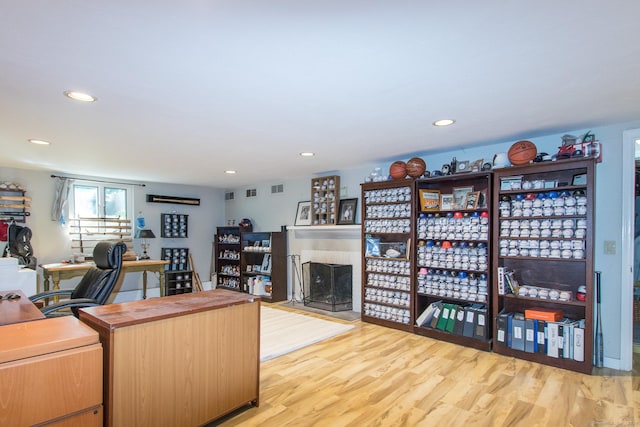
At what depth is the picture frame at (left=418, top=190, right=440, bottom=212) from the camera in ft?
14.3

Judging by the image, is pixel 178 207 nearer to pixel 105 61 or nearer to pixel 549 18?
pixel 105 61

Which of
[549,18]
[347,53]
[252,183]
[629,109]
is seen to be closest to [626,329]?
Answer: [629,109]

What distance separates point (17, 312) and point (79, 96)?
1.53 metres

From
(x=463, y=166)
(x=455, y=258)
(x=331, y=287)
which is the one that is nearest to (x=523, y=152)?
(x=463, y=166)

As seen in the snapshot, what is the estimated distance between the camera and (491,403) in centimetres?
266

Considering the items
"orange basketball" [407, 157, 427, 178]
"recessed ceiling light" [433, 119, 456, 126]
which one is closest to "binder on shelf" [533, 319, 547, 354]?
"orange basketball" [407, 157, 427, 178]

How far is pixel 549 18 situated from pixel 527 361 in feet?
10.5

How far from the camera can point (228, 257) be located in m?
7.26

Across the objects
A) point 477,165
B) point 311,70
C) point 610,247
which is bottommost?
point 610,247

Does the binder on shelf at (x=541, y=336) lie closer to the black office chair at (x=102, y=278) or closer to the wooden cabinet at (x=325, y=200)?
the wooden cabinet at (x=325, y=200)

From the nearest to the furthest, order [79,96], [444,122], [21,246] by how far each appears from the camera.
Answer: [79,96]
[444,122]
[21,246]

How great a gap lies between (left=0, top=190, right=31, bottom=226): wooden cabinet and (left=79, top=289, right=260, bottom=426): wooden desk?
4.61 m

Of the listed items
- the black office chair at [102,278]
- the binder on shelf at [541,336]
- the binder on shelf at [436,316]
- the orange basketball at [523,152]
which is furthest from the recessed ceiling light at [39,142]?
the binder on shelf at [541,336]

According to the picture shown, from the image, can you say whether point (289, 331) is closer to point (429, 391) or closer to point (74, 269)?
point (429, 391)
